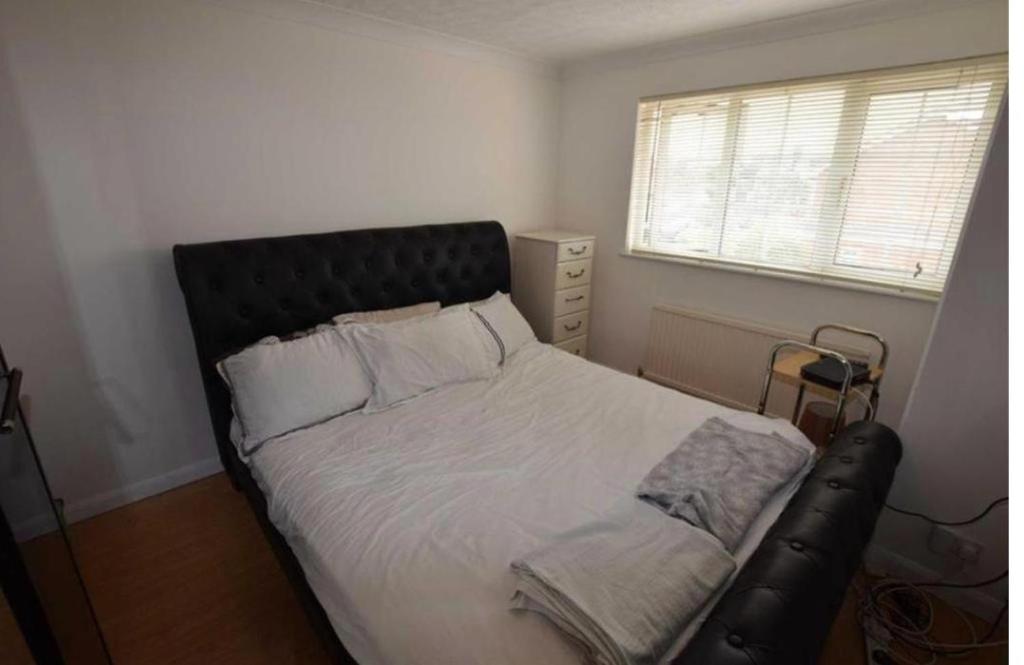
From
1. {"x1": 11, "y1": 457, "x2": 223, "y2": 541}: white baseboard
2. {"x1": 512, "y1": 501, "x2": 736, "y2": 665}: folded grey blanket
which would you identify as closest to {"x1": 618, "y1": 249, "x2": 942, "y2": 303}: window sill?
{"x1": 512, "y1": 501, "x2": 736, "y2": 665}: folded grey blanket

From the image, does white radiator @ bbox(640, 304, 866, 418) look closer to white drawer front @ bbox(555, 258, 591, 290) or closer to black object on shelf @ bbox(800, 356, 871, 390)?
black object on shelf @ bbox(800, 356, 871, 390)

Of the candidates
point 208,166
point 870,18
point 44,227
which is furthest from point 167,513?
point 870,18

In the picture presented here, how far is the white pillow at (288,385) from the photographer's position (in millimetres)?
1751

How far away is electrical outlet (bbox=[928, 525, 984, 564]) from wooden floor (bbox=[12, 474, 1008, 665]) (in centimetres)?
21

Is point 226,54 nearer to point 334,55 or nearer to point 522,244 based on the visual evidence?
point 334,55

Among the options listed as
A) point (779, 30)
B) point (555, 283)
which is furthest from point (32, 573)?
point (779, 30)

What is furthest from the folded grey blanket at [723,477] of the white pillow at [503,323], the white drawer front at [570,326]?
the white drawer front at [570,326]

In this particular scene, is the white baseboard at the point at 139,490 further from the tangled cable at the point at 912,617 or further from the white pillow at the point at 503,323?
the tangled cable at the point at 912,617

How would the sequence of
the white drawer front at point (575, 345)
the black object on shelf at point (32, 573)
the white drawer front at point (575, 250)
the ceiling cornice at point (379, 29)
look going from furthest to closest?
the white drawer front at point (575, 345)
the white drawer front at point (575, 250)
the ceiling cornice at point (379, 29)
the black object on shelf at point (32, 573)

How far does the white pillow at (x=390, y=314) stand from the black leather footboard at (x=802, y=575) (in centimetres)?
183

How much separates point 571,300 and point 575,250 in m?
0.34

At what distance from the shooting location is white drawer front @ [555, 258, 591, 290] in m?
3.00

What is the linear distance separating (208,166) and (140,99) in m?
0.30

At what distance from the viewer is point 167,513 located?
204 cm
